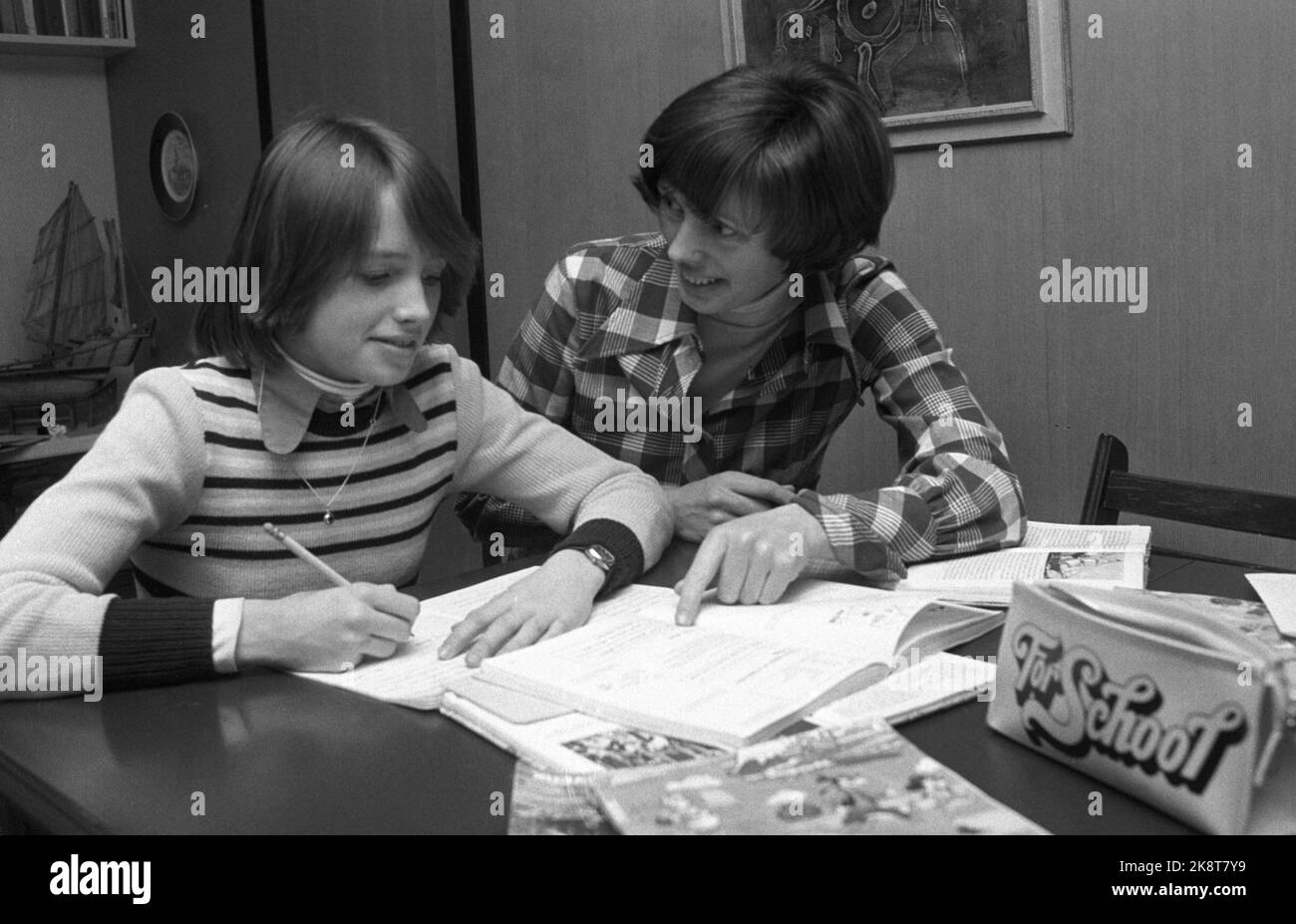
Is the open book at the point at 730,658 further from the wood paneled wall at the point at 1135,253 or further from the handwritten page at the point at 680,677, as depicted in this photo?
the wood paneled wall at the point at 1135,253

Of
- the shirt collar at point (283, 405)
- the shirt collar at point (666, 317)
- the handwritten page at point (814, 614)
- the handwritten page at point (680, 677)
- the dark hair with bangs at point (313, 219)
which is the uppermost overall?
the dark hair with bangs at point (313, 219)

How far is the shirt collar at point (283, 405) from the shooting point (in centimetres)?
117

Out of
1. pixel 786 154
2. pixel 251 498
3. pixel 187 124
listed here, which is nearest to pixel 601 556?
pixel 251 498

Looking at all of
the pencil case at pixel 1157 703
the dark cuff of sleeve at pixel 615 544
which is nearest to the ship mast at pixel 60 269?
the dark cuff of sleeve at pixel 615 544

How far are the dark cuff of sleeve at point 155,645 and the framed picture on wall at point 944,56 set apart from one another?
1480 millimetres

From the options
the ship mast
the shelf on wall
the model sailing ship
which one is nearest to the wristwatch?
the model sailing ship

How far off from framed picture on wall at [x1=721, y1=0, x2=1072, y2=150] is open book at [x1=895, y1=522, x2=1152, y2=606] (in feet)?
3.06

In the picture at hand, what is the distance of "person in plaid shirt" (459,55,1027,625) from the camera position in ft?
4.31

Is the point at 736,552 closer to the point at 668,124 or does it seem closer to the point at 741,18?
the point at 668,124

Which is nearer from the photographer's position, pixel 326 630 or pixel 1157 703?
pixel 1157 703

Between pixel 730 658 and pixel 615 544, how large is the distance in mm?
305

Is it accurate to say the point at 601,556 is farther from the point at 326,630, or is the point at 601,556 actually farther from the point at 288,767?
the point at 288,767

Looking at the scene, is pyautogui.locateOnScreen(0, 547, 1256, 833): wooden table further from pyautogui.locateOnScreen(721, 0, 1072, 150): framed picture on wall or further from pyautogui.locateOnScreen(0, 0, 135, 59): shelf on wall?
pyautogui.locateOnScreen(0, 0, 135, 59): shelf on wall

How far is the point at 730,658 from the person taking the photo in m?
0.91
